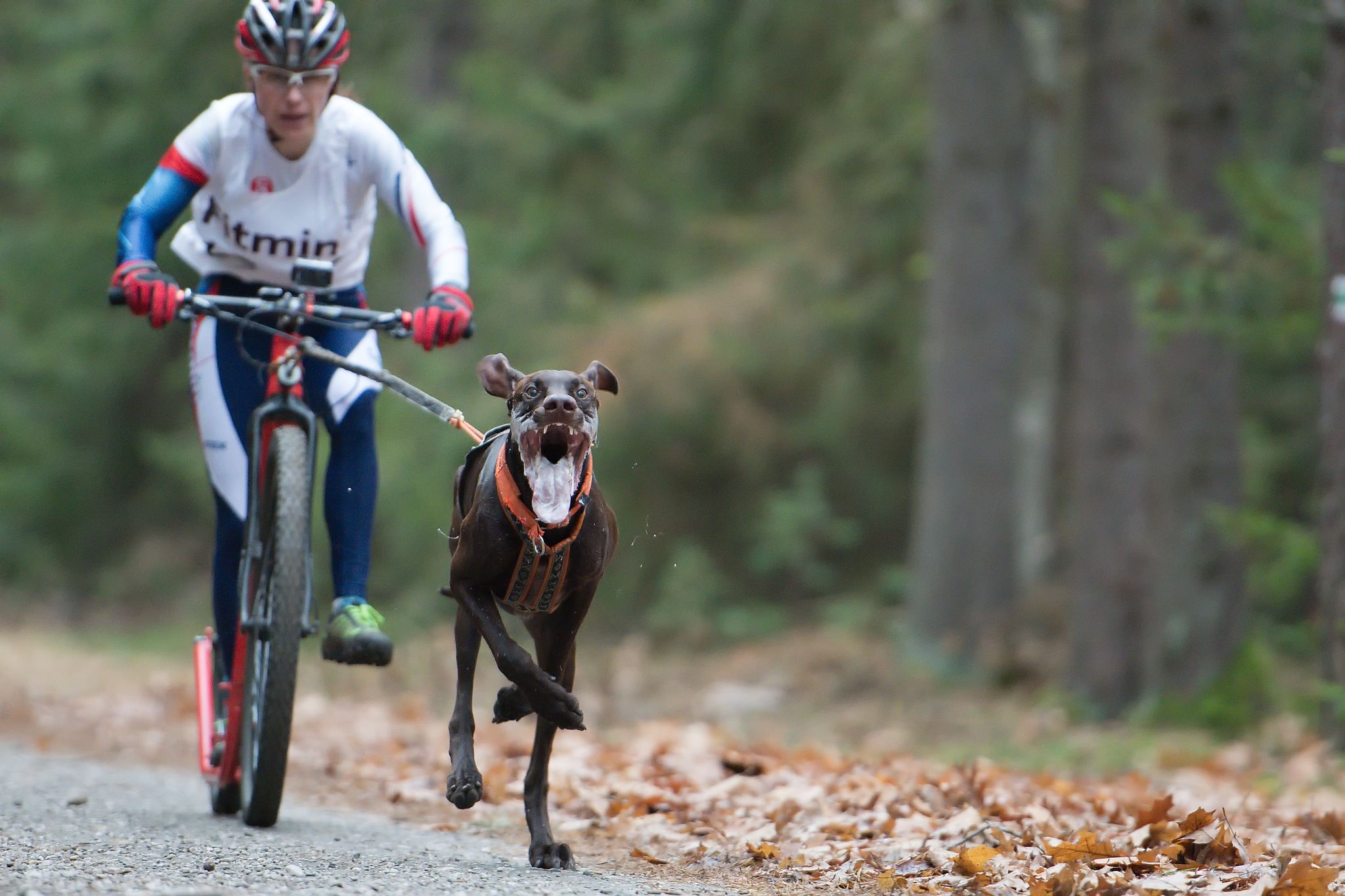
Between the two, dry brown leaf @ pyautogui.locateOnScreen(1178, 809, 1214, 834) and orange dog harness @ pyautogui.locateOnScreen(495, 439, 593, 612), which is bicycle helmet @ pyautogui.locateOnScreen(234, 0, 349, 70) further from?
dry brown leaf @ pyautogui.locateOnScreen(1178, 809, 1214, 834)

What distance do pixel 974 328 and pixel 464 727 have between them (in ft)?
36.7

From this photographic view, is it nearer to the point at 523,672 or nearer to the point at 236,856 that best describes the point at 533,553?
the point at 523,672

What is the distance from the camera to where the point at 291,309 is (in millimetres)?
5691

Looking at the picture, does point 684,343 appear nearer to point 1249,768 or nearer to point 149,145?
point 149,145

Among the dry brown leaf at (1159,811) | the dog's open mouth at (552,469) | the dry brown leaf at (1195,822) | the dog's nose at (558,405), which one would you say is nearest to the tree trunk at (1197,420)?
the dry brown leaf at (1159,811)

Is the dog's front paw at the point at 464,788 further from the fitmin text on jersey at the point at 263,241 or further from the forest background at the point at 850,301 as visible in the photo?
the forest background at the point at 850,301

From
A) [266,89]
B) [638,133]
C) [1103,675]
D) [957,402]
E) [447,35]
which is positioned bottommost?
[1103,675]

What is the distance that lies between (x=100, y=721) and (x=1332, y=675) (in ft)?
26.0

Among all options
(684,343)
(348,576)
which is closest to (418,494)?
(684,343)

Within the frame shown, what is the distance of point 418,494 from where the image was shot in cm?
1772

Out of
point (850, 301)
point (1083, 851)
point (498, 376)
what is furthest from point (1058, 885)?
point (850, 301)

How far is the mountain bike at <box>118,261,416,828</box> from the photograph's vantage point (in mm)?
5543

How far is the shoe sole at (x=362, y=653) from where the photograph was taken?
17.4ft

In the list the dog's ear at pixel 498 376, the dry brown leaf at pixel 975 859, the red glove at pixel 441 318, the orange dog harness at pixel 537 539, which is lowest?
the dry brown leaf at pixel 975 859
